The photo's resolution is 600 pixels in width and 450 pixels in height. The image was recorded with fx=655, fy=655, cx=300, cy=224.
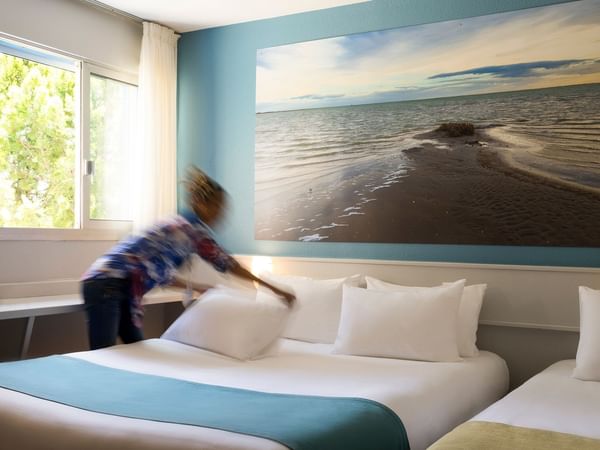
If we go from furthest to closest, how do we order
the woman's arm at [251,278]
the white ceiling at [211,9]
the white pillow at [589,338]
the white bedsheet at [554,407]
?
the white ceiling at [211,9] < the woman's arm at [251,278] < the white pillow at [589,338] < the white bedsheet at [554,407]

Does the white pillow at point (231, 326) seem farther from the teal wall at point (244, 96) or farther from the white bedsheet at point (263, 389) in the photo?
the teal wall at point (244, 96)

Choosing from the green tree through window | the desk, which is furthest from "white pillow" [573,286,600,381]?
the green tree through window

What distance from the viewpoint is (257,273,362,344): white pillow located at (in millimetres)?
3867

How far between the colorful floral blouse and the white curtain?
1.25 meters

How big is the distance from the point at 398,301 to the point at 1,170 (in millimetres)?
2480

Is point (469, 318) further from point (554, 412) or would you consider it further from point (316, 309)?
point (554, 412)

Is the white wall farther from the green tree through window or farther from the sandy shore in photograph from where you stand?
the sandy shore in photograph

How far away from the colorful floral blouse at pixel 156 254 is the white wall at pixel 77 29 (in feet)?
5.05

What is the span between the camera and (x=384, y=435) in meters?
2.25

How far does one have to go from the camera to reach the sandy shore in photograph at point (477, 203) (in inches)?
141

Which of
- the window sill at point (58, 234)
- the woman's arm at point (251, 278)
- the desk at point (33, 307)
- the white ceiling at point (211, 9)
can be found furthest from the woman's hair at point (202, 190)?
the white ceiling at point (211, 9)

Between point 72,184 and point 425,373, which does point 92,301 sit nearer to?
point 72,184

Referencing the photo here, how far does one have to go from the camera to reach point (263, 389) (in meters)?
2.66

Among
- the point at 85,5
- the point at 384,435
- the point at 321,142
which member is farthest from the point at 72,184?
the point at 384,435
